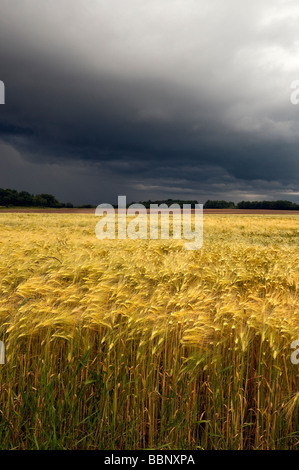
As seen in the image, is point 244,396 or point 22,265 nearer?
point 244,396

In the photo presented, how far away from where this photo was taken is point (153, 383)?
2.41m

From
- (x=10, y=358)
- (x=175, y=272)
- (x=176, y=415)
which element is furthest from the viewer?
(x=175, y=272)

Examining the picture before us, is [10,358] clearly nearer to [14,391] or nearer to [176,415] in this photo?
[14,391]

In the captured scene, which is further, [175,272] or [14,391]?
[175,272]

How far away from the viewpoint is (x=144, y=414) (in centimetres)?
248

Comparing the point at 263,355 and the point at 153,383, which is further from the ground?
the point at 263,355

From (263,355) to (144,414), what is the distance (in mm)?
1136

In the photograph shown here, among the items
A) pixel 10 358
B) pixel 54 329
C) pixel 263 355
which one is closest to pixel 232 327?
pixel 263 355

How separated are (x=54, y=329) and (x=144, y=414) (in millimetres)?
1082

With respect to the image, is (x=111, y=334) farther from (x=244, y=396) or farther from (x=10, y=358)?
(x=244, y=396)
